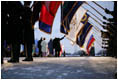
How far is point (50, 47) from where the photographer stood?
14.3m

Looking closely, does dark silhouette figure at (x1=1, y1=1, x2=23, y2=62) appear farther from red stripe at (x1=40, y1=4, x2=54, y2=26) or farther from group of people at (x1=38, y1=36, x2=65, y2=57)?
group of people at (x1=38, y1=36, x2=65, y2=57)

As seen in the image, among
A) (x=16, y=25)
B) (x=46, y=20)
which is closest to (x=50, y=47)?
(x=46, y=20)

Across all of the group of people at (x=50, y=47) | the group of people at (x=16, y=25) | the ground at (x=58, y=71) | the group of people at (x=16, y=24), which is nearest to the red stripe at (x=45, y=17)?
the group of people at (x=16, y=24)

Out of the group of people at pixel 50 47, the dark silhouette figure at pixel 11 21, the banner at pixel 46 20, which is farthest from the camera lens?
the group of people at pixel 50 47

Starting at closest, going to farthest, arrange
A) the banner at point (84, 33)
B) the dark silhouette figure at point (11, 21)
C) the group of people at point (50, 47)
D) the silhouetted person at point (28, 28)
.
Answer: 1. the dark silhouette figure at point (11, 21)
2. the silhouetted person at point (28, 28)
3. the group of people at point (50, 47)
4. the banner at point (84, 33)

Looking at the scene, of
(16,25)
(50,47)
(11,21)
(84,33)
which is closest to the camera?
(11,21)

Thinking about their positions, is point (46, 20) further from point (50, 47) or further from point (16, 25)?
point (50, 47)

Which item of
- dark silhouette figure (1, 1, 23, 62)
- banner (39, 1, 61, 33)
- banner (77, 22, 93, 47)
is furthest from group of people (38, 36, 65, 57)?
dark silhouette figure (1, 1, 23, 62)

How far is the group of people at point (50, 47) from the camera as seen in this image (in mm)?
13457

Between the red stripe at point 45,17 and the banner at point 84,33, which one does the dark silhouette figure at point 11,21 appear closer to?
the red stripe at point 45,17

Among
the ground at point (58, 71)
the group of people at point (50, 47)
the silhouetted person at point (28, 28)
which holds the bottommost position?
the ground at point (58, 71)

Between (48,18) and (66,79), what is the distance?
6.63 m

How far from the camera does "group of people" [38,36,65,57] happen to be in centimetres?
1346

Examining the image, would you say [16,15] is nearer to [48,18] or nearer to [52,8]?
[52,8]
